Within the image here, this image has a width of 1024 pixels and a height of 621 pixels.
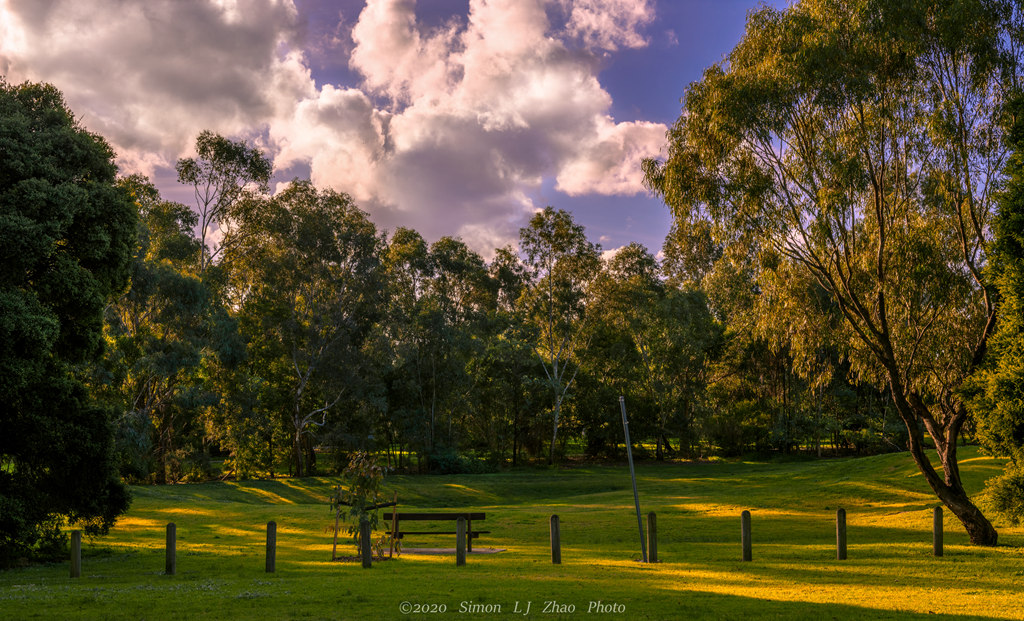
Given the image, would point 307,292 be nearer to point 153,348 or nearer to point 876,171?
point 153,348

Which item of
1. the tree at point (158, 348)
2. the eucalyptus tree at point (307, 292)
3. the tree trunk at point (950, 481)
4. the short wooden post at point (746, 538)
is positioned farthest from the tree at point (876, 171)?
the eucalyptus tree at point (307, 292)

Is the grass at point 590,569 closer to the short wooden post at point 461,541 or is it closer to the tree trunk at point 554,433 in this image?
the short wooden post at point 461,541

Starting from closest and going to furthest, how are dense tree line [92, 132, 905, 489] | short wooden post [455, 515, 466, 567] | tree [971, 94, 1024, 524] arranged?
short wooden post [455, 515, 466, 567] → tree [971, 94, 1024, 524] → dense tree line [92, 132, 905, 489]

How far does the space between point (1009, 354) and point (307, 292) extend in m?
43.1

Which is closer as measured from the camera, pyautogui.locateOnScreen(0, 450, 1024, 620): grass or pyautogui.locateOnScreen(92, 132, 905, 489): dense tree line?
pyautogui.locateOnScreen(0, 450, 1024, 620): grass

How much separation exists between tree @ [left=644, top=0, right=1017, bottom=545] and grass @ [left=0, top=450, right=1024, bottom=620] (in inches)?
218

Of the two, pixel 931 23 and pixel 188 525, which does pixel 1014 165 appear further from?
pixel 188 525

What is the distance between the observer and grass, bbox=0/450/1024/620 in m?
10.5

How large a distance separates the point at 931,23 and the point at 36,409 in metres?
25.1

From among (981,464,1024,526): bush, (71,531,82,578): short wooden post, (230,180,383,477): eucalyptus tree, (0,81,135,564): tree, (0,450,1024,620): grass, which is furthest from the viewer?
(230,180,383,477): eucalyptus tree

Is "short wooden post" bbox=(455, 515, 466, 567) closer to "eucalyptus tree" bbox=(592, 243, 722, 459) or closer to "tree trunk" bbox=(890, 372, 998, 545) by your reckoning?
"tree trunk" bbox=(890, 372, 998, 545)

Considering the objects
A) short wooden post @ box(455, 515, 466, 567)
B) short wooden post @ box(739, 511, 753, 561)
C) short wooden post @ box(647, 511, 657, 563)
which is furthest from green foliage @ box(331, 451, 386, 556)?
short wooden post @ box(739, 511, 753, 561)

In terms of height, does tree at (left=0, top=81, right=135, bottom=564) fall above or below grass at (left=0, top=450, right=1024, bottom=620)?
above

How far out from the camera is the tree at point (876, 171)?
18578 mm
